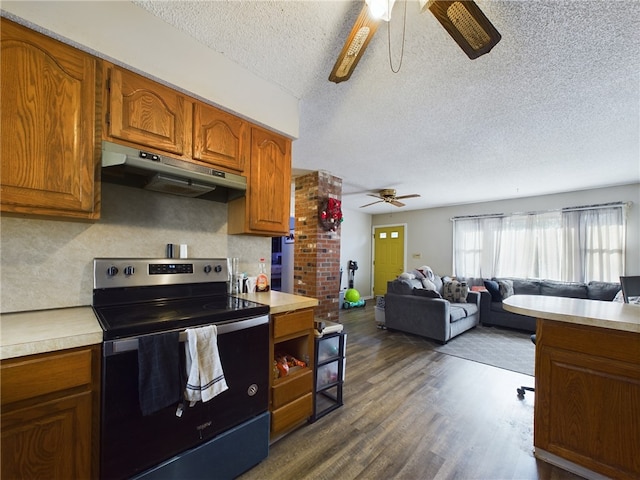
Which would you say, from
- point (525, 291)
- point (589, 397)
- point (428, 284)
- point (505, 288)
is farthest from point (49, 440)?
point (525, 291)

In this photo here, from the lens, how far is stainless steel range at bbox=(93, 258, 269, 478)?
3.51 ft

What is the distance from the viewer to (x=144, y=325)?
112 cm

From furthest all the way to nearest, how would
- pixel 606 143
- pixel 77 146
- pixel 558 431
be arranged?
pixel 606 143 → pixel 558 431 → pixel 77 146

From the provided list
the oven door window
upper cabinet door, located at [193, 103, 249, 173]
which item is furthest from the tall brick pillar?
the oven door window

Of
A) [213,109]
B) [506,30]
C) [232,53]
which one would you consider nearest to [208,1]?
[232,53]

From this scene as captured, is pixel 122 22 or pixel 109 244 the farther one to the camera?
pixel 109 244

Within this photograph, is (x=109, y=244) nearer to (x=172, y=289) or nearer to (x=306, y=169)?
(x=172, y=289)

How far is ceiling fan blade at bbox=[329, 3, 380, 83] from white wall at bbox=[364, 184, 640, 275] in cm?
542

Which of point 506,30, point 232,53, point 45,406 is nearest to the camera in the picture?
point 45,406

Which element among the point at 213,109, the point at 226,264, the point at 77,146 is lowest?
the point at 226,264

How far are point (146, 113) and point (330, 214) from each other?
8.60ft

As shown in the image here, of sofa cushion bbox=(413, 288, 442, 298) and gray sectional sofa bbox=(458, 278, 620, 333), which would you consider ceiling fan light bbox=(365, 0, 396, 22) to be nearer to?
sofa cushion bbox=(413, 288, 442, 298)

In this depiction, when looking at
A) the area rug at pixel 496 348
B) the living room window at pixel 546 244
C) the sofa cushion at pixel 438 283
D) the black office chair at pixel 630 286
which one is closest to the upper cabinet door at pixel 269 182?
the black office chair at pixel 630 286

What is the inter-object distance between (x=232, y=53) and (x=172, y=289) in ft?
5.08
